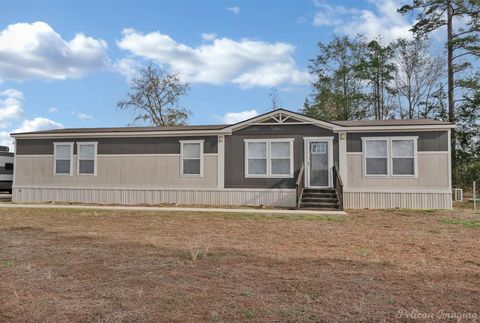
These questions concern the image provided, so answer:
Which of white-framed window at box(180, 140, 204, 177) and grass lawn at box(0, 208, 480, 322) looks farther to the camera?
white-framed window at box(180, 140, 204, 177)

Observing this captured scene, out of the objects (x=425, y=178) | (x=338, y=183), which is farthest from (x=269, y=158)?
(x=425, y=178)

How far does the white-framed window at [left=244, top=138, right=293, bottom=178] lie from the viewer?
632 inches

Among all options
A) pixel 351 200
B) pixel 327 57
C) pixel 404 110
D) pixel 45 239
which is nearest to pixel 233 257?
pixel 45 239

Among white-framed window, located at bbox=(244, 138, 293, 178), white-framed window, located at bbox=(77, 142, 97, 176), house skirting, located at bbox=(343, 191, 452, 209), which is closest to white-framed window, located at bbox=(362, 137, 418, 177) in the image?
house skirting, located at bbox=(343, 191, 452, 209)

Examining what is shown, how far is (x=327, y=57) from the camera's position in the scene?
3509 centimetres

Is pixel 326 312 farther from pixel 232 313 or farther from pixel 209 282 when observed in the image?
pixel 209 282

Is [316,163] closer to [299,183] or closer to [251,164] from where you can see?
[299,183]

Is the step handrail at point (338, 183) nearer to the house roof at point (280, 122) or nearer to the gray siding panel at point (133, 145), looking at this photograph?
the house roof at point (280, 122)

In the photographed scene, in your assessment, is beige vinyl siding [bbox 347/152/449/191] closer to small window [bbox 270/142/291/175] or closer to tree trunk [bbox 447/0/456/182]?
small window [bbox 270/142/291/175]

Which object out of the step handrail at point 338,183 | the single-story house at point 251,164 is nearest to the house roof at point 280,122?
the single-story house at point 251,164

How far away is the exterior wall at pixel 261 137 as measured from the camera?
1594 centimetres

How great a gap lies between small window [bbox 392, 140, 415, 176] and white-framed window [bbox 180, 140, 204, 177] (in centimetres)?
746

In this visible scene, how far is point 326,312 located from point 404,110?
30.9m

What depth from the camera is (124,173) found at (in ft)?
57.2
